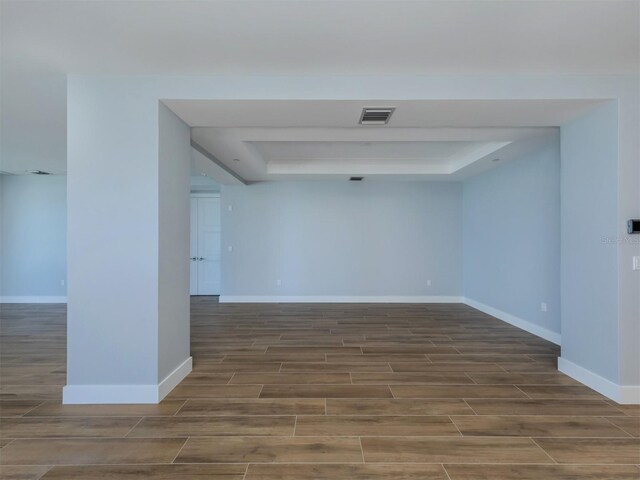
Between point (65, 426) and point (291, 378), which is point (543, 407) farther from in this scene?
point (65, 426)

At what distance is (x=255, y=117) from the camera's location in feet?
9.50

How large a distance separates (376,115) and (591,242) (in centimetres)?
213

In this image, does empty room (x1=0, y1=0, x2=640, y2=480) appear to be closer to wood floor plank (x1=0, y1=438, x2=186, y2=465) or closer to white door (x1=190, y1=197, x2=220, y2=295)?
wood floor plank (x1=0, y1=438, x2=186, y2=465)

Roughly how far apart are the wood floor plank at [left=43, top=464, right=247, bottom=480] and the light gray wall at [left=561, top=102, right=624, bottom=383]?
2.91 meters

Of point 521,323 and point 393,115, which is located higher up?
point 393,115

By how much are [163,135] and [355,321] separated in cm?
376

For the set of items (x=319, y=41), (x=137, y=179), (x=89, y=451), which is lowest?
(x=89, y=451)

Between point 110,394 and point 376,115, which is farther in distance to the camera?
point 376,115

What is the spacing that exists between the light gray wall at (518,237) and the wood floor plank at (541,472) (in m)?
2.57

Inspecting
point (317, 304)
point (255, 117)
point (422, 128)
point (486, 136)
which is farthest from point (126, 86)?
point (317, 304)

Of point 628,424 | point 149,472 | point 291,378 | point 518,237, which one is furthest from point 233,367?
point 518,237

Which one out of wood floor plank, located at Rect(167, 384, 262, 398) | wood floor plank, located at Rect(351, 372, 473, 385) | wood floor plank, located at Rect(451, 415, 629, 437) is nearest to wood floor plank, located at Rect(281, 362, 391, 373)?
wood floor plank, located at Rect(351, 372, 473, 385)

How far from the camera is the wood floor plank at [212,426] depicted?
2.15 m

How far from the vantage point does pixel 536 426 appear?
2.23 m
